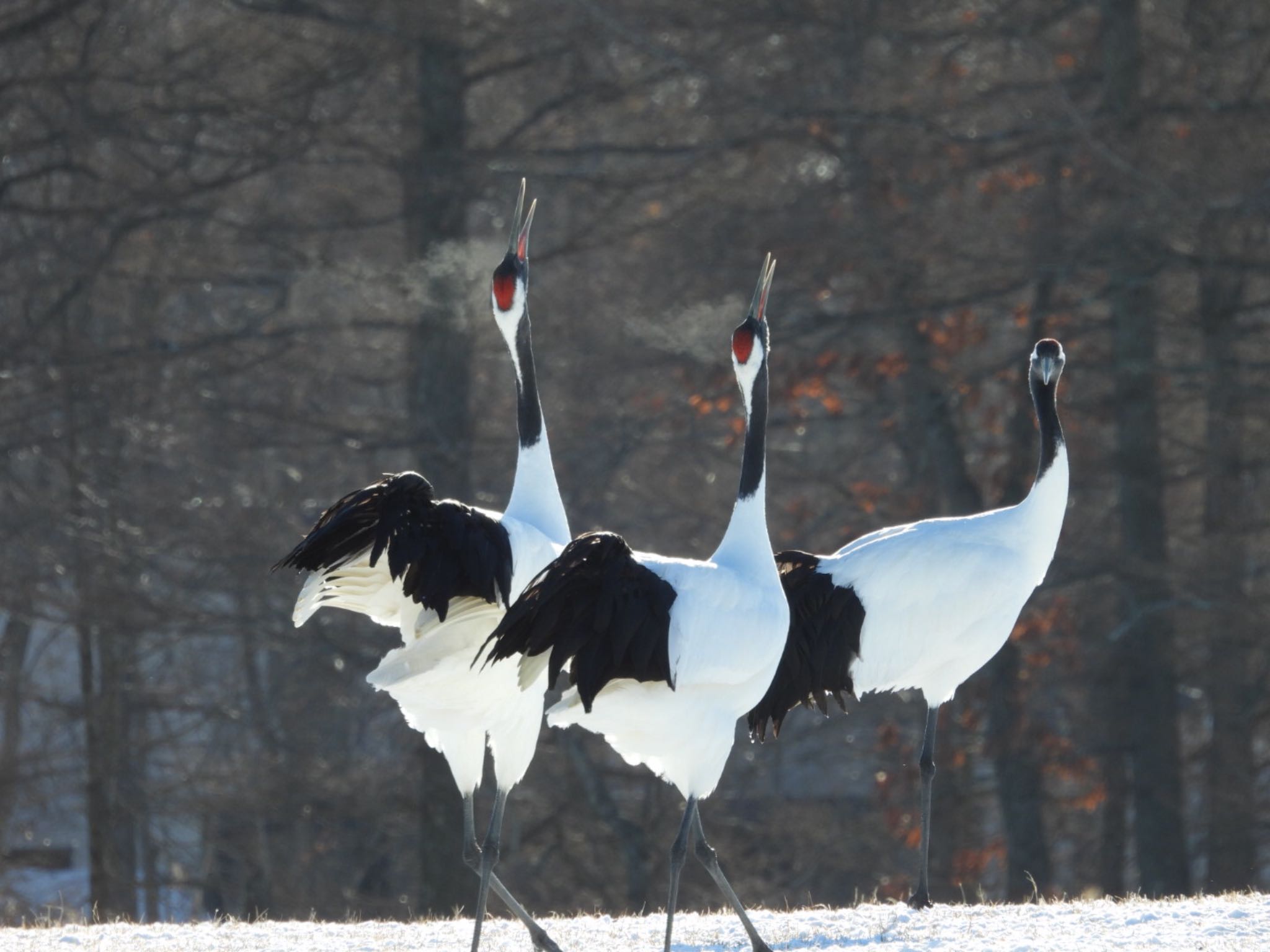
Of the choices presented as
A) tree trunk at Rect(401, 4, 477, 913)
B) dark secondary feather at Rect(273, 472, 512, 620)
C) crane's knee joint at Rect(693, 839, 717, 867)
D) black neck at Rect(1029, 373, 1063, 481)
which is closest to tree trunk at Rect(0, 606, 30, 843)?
tree trunk at Rect(401, 4, 477, 913)

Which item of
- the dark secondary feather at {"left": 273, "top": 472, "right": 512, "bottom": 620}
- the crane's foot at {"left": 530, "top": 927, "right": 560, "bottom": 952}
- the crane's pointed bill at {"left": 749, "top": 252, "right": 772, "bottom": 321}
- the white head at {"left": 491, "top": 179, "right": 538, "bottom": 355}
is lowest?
the crane's foot at {"left": 530, "top": 927, "right": 560, "bottom": 952}

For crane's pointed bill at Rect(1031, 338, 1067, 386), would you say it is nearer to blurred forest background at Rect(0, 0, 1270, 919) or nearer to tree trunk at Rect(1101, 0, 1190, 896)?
blurred forest background at Rect(0, 0, 1270, 919)

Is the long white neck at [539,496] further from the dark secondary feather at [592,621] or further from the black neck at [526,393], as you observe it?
the dark secondary feather at [592,621]

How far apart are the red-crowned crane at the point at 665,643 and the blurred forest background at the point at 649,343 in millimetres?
8864

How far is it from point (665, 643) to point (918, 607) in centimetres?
257

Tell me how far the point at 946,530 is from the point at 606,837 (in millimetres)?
9618

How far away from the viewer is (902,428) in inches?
668

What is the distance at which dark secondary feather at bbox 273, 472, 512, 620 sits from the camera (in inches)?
274

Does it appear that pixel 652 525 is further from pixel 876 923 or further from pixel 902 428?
pixel 876 923

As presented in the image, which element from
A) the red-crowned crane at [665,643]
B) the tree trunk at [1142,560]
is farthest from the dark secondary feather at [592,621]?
the tree trunk at [1142,560]

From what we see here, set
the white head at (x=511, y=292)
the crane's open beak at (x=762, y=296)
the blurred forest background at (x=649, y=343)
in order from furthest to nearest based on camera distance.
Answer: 1. the blurred forest background at (x=649, y=343)
2. the white head at (x=511, y=292)
3. the crane's open beak at (x=762, y=296)

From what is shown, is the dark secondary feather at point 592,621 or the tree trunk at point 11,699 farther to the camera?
the tree trunk at point 11,699

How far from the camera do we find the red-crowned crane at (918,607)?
892 centimetres

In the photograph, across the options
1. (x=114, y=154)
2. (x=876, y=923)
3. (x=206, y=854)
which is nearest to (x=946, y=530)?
(x=876, y=923)
